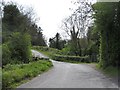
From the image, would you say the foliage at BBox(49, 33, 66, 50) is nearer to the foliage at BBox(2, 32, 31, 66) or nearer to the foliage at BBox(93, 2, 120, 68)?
the foliage at BBox(2, 32, 31, 66)

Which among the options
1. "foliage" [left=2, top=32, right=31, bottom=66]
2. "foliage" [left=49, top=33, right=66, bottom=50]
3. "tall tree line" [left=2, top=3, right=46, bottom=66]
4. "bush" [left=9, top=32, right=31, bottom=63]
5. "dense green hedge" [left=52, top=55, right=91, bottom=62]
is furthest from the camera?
"foliage" [left=49, top=33, right=66, bottom=50]

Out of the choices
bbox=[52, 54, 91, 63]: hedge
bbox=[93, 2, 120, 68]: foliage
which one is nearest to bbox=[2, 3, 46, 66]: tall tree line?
bbox=[93, 2, 120, 68]: foliage

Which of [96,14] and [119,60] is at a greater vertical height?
[96,14]

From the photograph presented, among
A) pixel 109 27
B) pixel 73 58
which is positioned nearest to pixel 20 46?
pixel 109 27

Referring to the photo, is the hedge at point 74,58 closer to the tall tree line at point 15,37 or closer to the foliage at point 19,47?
the tall tree line at point 15,37

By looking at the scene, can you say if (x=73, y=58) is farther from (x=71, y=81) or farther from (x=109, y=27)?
(x=71, y=81)

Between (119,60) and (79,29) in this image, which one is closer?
(119,60)

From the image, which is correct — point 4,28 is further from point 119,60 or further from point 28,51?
point 119,60

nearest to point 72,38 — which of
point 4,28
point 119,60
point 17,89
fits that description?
point 4,28

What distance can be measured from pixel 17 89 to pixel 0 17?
36.2 meters

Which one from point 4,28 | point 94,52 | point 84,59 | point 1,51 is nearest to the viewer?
point 1,51

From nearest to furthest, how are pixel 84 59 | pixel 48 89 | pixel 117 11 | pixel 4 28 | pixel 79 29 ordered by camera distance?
pixel 48 89, pixel 117 11, pixel 4 28, pixel 84 59, pixel 79 29

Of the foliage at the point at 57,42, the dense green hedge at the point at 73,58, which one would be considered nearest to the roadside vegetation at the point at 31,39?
the dense green hedge at the point at 73,58

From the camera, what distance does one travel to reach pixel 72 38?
94438mm
